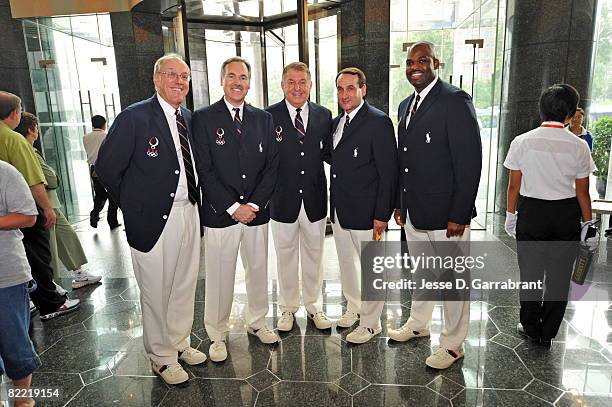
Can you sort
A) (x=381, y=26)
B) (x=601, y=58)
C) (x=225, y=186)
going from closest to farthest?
(x=225, y=186)
(x=381, y=26)
(x=601, y=58)

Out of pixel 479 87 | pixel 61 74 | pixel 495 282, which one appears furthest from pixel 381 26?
pixel 61 74

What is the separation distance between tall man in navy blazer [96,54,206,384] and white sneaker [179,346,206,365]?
0.46 feet

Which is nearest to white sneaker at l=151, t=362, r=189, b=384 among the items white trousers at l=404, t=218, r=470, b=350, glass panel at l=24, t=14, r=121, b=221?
white trousers at l=404, t=218, r=470, b=350

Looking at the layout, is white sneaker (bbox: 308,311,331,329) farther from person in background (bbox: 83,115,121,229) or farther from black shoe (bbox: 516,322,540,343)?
person in background (bbox: 83,115,121,229)

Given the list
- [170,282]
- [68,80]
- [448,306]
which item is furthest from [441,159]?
[68,80]

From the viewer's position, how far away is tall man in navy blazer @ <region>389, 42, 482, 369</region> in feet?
8.28

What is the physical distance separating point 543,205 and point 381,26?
3.09 m

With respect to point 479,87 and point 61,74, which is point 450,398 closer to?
point 479,87

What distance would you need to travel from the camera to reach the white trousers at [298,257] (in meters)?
3.18

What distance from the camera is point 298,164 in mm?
3051

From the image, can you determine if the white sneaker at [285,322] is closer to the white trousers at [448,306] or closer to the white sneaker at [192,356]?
the white sneaker at [192,356]

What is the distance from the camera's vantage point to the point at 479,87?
6180 mm

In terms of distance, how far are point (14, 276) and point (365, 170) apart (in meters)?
2.05

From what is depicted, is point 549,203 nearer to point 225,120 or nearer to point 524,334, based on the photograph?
point 524,334
